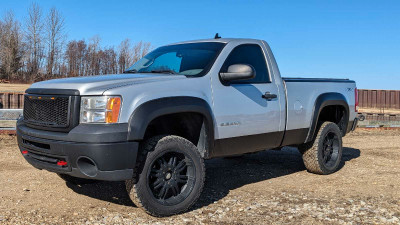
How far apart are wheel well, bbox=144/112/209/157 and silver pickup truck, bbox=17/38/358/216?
0.04 feet

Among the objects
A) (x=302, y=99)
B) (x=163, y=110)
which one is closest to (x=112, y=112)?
(x=163, y=110)

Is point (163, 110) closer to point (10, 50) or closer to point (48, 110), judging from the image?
point (48, 110)

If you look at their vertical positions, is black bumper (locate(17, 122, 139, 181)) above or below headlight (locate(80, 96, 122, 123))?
below

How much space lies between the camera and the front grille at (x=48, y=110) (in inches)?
153

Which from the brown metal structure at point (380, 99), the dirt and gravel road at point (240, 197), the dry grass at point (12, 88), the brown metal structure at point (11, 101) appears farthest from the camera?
the brown metal structure at point (380, 99)

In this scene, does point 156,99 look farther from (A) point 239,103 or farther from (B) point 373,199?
(B) point 373,199

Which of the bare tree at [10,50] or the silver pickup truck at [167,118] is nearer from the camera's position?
the silver pickup truck at [167,118]

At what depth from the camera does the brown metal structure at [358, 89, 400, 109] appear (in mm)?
36156

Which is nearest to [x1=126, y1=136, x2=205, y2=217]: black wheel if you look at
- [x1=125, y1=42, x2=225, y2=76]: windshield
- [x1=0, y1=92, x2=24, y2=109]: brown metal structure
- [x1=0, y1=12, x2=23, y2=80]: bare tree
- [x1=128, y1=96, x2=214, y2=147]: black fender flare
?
[x1=128, y1=96, x2=214, y2=147]: black fender flare

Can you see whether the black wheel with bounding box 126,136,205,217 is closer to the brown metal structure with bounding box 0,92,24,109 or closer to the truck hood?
the truck hood

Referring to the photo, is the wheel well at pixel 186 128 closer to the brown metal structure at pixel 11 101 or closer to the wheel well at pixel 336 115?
the wheel well at pixel 336 115

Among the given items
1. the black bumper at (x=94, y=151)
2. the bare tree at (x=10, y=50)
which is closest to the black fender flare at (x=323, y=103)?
the black bumper at (x=94, y=151)

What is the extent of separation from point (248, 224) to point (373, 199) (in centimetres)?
201

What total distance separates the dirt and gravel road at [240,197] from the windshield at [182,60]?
1627 mm
